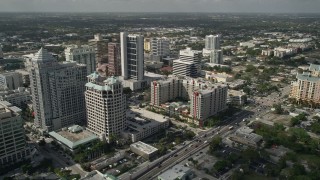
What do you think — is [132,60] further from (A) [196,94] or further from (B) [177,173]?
(B) [177,173]

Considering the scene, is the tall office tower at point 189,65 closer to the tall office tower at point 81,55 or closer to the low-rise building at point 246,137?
the tall office tower at point 81,55

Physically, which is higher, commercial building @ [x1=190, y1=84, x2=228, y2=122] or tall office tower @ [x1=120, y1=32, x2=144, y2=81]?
tall office tower @ [x1=120, y1=32, x2=144, y2=81]

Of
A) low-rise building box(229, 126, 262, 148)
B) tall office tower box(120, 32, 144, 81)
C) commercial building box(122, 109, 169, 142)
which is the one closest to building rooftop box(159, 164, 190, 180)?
commercial building box(122, 109, 169, 142)

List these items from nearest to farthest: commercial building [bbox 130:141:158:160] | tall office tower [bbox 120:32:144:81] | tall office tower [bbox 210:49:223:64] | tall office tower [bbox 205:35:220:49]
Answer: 1. commercial building [bbox 130:141:158:160]
2. tall office tower [bbox 120:32:144:81]
3. tall office tower [bbox 210:49:223:64]
4. tall office tower [bbox 205:35:220:49]

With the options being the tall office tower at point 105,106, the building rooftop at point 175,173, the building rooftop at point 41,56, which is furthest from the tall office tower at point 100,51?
the building rooftop at point 175,173

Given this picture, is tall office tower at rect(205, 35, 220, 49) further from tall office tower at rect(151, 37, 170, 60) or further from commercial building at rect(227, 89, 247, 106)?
commercial building at rect(227, 89, 247, 106)

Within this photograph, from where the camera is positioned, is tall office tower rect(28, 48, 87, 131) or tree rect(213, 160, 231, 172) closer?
tree rect(213, 160, 231, 172)

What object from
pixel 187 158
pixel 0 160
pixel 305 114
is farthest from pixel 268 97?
pixel 0 160
